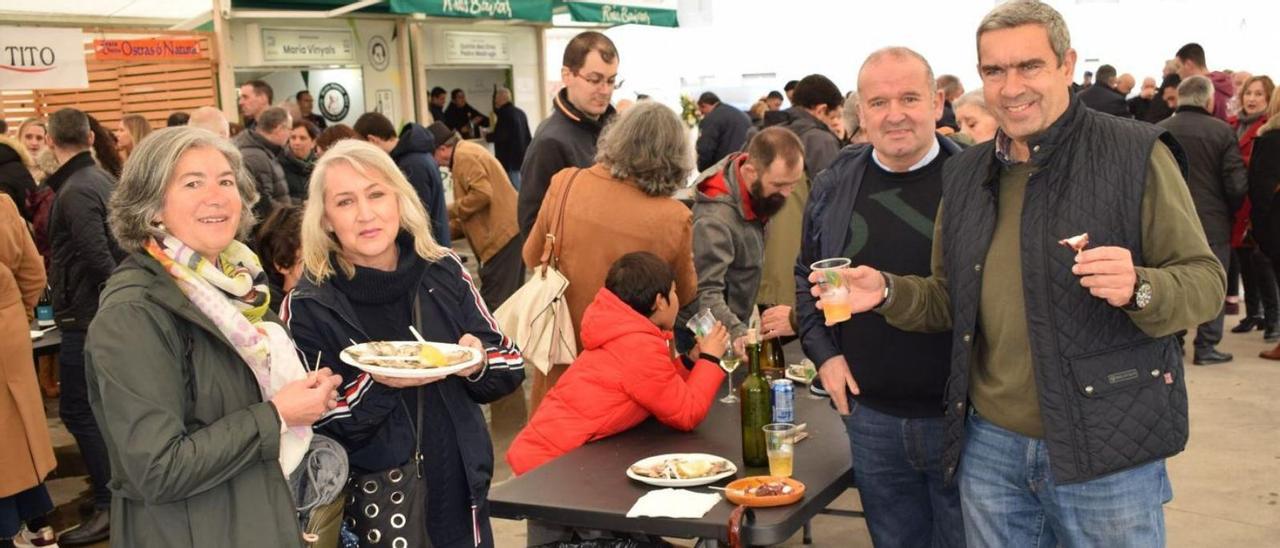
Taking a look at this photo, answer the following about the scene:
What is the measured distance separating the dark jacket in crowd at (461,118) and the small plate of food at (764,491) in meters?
10.2

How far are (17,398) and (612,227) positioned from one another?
7.79 feet

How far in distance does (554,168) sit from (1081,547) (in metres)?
2.56

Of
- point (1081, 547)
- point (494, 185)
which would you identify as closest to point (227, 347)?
point (1081, 547)

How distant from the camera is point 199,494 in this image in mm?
2152

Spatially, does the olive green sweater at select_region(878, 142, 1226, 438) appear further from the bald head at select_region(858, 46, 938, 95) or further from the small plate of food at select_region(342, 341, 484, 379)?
the small plate of food at select_region(342, 341, 484, 379)

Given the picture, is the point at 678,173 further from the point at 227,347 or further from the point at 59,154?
the point at 59,154

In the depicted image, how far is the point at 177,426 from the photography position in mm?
2064

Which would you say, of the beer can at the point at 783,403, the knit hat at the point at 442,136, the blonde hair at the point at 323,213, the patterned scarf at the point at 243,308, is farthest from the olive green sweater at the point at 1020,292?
the knit hat at the point at 442,136

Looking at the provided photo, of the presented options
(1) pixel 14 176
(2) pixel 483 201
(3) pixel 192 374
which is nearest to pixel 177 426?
(3) pixel 192 374

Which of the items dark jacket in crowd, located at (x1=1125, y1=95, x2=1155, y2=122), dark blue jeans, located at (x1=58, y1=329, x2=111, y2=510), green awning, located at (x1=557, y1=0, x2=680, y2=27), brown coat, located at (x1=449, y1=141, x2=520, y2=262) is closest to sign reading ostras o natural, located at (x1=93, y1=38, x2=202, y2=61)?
green awning, located at (x1=557, y1=0, x2=680, y2=27)

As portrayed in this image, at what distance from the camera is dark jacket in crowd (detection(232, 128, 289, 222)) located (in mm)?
6442

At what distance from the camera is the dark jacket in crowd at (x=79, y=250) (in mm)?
4891

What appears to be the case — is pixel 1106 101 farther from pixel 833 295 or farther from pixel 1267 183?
pixel 833 295

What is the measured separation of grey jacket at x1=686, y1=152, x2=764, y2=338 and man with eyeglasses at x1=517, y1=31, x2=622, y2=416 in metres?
0.50
